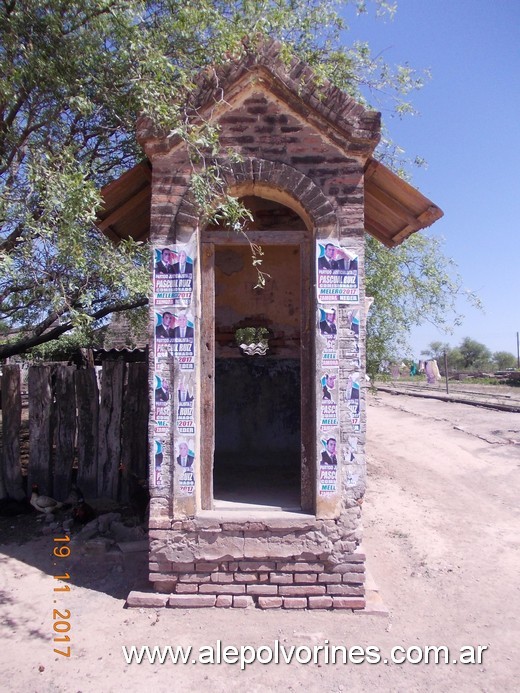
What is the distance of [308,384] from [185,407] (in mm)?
1194

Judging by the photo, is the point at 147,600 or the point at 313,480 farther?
the point at 313,480

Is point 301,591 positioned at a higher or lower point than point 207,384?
lower

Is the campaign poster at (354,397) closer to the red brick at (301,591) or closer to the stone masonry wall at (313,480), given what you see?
the stone masonry wall at (313,480)

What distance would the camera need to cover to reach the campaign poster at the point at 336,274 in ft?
16.3

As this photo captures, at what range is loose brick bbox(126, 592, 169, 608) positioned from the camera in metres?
4.80

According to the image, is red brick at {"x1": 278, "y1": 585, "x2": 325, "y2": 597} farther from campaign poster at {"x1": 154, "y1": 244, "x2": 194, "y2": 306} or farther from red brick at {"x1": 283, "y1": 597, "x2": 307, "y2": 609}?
campaign poster at {"x1": 154, "y1": 244, "x2": 194, "y2": 306}

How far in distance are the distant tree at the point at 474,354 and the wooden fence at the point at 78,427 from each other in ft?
175

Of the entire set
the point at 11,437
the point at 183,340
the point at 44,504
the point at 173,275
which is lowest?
the point at 44,504

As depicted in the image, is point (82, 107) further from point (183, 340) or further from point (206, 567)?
point (206, 567)

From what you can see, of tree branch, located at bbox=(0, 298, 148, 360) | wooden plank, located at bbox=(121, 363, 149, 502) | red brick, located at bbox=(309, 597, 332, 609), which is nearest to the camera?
red brick, located at bbox=(309, 597, 332, 609)

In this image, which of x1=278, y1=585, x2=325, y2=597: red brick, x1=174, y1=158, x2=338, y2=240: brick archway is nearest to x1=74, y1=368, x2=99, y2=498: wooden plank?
x1=174, y1=158, x2=338, y2=240: brick archway

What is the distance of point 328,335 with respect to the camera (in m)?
4.95

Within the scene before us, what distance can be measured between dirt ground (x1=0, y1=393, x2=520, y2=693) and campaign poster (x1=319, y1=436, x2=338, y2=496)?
42.0 inches
